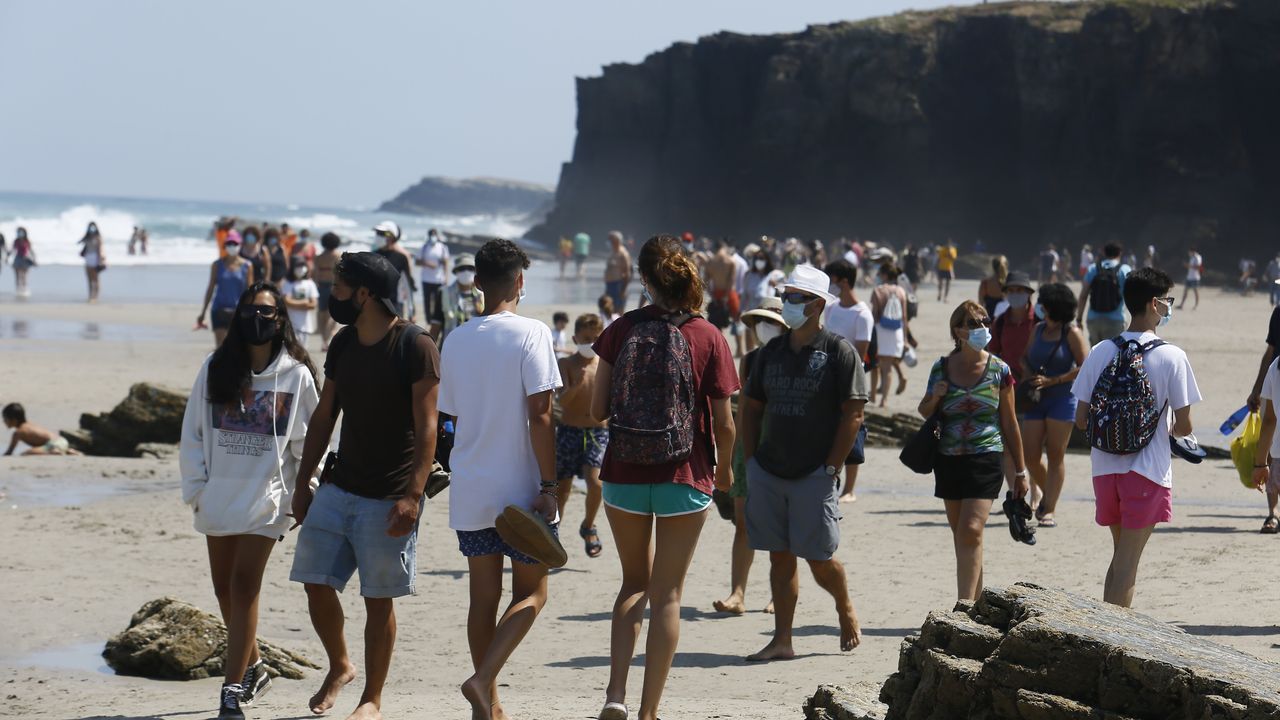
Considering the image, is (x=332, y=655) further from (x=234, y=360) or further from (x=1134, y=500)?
(x=1134, y=500)

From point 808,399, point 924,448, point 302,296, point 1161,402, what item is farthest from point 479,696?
point 302,296

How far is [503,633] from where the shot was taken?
5043mm

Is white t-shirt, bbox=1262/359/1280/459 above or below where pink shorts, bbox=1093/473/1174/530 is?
above

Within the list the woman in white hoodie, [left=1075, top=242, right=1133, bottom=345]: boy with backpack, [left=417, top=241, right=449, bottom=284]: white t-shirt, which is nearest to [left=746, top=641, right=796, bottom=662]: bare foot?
the woman in white hoodie

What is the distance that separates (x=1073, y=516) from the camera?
10328 millimetres

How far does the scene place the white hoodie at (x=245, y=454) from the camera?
17.7 ft

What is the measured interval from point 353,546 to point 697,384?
134 cm

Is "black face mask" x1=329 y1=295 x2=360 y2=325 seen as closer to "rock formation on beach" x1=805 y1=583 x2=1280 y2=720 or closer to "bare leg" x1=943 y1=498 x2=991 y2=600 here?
"rock formation on beach" x1=805 y1=583 x2=1280 y2=720

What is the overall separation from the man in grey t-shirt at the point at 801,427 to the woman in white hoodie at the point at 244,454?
1.99 m

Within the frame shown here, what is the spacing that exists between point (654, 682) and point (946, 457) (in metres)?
2.34

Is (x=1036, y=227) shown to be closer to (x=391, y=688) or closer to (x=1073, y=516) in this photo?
(x=1073, y=516)

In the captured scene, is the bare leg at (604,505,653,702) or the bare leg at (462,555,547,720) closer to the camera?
the bare leg at (462,555,547,720)

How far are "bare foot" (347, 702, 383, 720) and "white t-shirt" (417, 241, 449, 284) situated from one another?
1374 centimetres

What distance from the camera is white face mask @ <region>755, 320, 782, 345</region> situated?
22.1 ft
